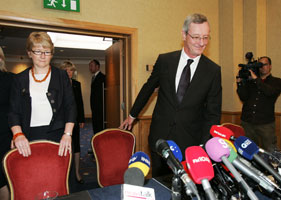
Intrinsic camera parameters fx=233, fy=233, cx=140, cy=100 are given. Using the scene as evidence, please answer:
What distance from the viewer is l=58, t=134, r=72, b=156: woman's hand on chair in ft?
5.56

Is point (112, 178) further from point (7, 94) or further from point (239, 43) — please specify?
point (239, 43)

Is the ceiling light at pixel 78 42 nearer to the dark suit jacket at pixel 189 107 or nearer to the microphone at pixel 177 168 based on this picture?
the dark suit jacket at pixel 189 107

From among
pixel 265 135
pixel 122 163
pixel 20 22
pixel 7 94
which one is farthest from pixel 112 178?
pixel 265 135

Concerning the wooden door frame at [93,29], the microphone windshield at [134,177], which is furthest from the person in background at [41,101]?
the wooden door frame at [93,29]

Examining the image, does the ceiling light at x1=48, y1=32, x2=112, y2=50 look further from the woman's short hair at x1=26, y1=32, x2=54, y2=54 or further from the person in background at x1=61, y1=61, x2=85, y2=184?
the woman's short hair at x1=26, y1=32, x2=54, y2=54

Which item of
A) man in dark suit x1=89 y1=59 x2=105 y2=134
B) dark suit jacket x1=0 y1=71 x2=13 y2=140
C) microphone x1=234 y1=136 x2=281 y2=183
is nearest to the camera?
microphone x1=234 y1=136 x2=281 y2=183

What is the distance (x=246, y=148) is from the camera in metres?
1.05

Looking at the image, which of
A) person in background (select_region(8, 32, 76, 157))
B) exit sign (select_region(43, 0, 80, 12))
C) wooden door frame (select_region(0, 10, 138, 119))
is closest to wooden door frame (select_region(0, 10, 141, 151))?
wooden door frame (select_region(0, 10, 138, 119))

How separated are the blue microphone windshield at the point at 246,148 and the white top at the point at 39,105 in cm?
137

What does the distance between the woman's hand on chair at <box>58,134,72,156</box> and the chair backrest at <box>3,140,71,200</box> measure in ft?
0.10

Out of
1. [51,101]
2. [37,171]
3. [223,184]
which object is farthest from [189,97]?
[37,171]

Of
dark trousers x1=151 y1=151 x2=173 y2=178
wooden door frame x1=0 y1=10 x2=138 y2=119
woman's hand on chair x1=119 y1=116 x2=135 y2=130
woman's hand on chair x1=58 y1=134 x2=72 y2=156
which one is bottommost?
dark trousers x1=151 y1=151 x2=173 y2=178

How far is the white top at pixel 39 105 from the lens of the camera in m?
1.79

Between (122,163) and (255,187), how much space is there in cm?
116
